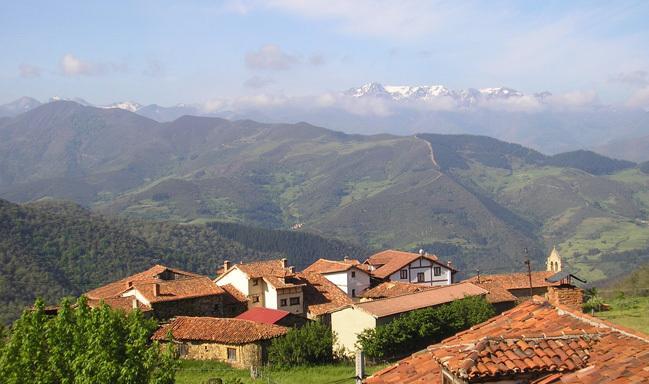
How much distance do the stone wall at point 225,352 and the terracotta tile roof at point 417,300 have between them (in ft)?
20.5

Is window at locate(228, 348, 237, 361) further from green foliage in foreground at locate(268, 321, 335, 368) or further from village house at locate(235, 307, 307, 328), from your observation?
village house at locate(235, 307, 307, 328)

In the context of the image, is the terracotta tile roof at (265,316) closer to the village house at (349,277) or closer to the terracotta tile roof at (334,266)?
the village house at (349,277)

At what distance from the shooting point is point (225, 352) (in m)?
37.8

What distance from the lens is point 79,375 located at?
50.4ft

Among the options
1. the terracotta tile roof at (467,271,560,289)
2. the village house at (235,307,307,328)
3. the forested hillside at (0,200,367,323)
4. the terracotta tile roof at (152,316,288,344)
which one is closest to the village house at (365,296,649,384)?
the terracotta tile roof at (152,316,288,344)

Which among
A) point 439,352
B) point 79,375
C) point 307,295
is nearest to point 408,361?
point 439,352

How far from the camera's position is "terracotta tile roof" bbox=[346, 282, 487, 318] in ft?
130

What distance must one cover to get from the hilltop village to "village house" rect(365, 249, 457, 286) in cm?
11

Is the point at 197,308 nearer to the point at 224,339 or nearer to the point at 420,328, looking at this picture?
the point at 224,339

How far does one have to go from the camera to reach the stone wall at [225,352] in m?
37.0

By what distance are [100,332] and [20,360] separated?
229 centimetres

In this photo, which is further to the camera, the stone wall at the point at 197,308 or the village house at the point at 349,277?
the village house at the point at 349,277

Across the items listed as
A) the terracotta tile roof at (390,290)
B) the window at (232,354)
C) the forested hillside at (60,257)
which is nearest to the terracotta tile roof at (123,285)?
the terracotta tile roof at (390,290)

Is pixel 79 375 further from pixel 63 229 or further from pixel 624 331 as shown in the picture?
pixel 63 229
